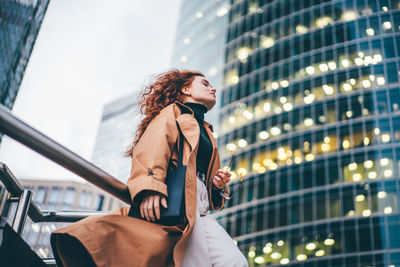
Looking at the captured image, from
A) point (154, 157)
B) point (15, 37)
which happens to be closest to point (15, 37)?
point (15, 37)

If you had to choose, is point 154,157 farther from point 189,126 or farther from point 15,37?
point 15,37

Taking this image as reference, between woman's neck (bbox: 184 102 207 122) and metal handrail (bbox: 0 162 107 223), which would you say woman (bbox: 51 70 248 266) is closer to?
woman's neck (bbox: 184 102 207 122)

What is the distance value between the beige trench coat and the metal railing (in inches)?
4.7

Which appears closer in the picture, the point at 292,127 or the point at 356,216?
the point at 356,216

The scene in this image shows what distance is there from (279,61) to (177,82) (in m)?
46.8

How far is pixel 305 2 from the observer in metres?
49.9

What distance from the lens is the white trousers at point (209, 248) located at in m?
2.64

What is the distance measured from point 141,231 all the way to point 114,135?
417ft

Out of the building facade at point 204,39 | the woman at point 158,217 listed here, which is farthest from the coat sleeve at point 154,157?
the building facade at point 204,39

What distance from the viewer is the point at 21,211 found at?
8.67 ft

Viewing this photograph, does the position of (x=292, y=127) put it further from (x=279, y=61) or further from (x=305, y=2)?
(x=305, y=2)

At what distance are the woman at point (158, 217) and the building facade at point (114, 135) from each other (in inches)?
4427

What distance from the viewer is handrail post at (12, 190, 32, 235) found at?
8.54 ft

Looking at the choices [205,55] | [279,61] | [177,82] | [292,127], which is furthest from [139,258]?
[205,55]
